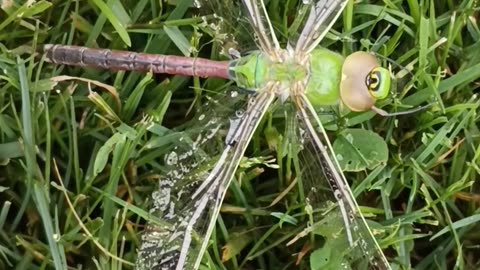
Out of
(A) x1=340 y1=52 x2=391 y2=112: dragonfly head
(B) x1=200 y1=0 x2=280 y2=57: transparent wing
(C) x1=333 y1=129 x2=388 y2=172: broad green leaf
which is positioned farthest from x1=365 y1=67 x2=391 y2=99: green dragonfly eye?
(B) x1=200 y1=0 x2=280 y2=57: transparent wing

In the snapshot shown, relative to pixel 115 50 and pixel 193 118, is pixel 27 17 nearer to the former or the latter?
pixel 115 50

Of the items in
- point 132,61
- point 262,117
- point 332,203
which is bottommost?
point 332,203

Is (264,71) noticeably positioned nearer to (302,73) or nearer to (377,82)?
(302,73)

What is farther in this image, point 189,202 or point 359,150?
point 359,150

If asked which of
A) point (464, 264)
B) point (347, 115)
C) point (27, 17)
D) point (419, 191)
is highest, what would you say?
point (27, 17)

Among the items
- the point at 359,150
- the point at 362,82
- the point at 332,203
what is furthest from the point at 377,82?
the point at 332,203

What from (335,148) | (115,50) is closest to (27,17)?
(115,50)

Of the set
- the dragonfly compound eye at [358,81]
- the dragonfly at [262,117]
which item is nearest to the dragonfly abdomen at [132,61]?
the dragonfly at [262,117]

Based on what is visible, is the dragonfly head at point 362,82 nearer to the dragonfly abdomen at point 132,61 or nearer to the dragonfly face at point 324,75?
→ the dragonfly face at point 324,75
